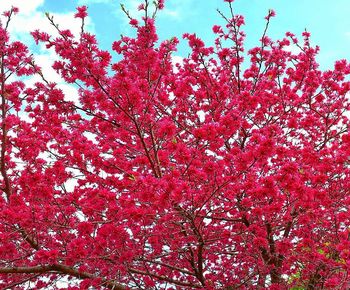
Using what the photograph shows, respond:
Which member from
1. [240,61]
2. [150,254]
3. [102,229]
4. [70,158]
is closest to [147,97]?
[70,158]

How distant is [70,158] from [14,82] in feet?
6.56

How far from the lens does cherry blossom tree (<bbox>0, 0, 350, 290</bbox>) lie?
6012 mm

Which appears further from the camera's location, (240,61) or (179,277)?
(240,61)

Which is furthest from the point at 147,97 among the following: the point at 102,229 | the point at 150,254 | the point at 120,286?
the point at 120,286

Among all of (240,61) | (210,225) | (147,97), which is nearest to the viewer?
(147,97)

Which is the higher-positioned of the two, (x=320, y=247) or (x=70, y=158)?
(x=70, y=158)

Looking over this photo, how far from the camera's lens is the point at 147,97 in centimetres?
680

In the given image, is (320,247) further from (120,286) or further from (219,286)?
(120,286)

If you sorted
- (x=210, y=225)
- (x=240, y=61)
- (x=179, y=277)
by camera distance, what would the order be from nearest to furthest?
(x=210, y=225)
(x=179, y=277)
(x=240, y=61)

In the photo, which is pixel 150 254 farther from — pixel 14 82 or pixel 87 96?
pixel 14 82

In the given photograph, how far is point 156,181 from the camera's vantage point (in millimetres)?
5453

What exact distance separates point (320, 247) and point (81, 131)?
5285 mm

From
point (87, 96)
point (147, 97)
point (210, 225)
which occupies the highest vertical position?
point (87, 96)

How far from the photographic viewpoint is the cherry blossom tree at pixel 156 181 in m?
6.01
